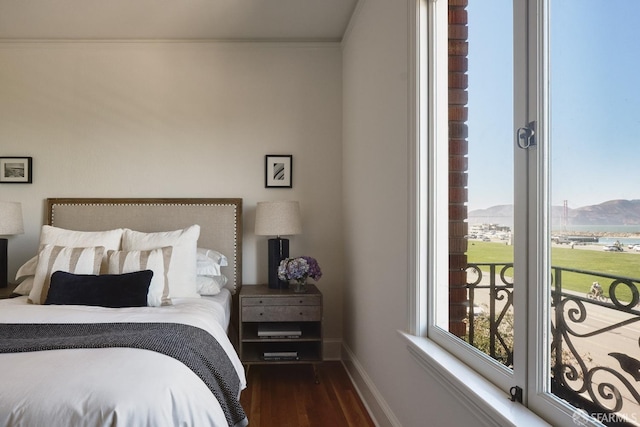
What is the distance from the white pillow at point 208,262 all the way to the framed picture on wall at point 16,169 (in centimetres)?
165

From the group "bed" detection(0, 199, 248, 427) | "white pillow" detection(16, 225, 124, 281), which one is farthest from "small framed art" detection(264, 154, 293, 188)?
"white pillow" detection(16, 225, 124, 281)

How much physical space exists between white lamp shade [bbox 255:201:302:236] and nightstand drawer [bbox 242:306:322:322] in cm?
55

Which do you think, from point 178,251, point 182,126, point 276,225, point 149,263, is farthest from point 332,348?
point 182,126

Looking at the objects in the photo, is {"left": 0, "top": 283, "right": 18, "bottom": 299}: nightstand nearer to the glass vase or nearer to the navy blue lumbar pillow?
the navy blue lumbar pillow

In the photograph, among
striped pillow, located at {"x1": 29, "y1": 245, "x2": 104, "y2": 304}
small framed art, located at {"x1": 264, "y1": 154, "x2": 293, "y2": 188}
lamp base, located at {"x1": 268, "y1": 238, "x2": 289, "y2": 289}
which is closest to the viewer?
striped pillow, located at {"x1": 29, "y1": 245, "x2": 104, "y2": 304}

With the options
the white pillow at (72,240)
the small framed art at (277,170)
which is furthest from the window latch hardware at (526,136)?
the white pillow at (72,240)

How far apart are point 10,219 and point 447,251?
319cm

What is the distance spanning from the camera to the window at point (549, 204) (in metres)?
0.84

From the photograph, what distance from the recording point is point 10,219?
3053 mm

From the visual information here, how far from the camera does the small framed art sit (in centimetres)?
344

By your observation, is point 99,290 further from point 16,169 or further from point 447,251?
point 447,251

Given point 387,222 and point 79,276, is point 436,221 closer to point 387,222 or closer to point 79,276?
point 387,222

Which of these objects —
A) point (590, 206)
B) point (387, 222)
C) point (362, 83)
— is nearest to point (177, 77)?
point (362, 83)

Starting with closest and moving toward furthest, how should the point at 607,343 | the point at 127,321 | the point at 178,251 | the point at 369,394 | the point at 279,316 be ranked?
the point at 607,343, the point at 127,321, the point at 369,394, the point at 178,251, the point at 279,316
